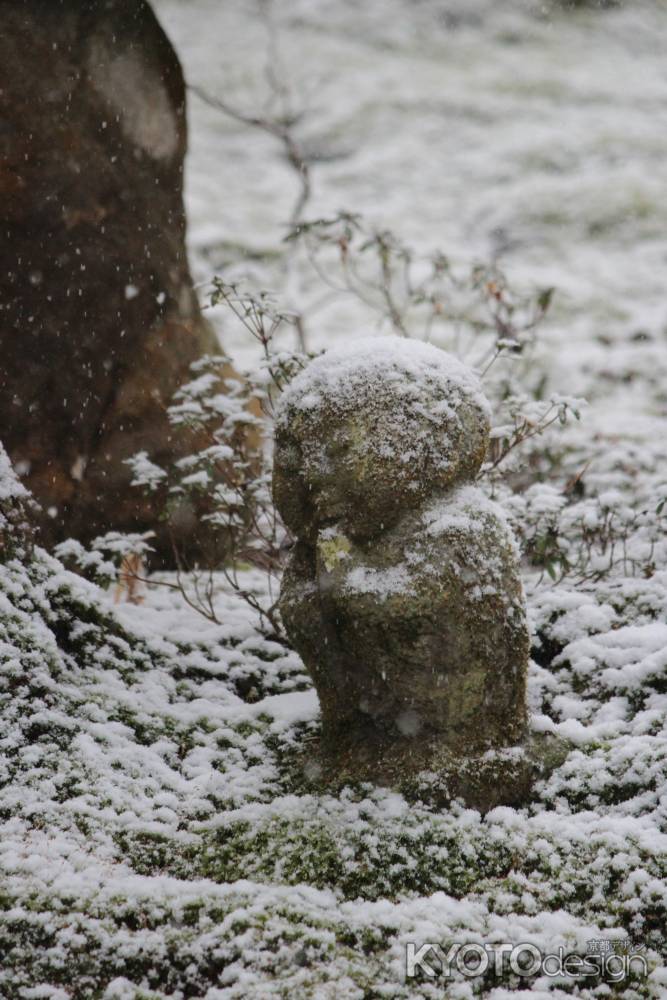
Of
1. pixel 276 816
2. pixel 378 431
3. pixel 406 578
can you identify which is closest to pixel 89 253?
pixel 378 431

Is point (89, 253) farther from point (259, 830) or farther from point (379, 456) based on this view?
point (259, 830)

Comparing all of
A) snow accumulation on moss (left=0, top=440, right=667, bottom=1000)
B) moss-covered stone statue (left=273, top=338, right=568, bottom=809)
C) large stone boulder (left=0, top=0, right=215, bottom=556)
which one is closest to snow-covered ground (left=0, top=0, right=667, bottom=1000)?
snow accumulation on moss (left=0, top=440, right=667, bottom=1000)

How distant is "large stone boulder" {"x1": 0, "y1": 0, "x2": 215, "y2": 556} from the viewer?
3.56 metres

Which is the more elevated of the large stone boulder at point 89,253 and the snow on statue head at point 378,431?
the large stone boulder at point 89,253

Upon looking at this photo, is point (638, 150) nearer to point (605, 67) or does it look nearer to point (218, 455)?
point (605, 67)

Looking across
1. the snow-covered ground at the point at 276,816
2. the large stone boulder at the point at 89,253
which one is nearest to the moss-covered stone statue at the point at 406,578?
the snow-covered ground at the point at 276,816

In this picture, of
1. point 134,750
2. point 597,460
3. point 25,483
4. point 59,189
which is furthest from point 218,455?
point 597,460

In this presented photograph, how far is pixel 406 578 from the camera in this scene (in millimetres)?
2551

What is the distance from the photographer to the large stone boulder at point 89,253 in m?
3.56

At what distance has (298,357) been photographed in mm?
3439

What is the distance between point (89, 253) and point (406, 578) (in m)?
2.46

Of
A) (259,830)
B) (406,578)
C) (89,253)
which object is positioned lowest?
(259,830)

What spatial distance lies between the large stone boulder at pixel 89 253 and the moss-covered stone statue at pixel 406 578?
1.50 meters

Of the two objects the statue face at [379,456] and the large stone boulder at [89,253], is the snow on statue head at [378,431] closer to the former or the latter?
the statue face at [379,456]
